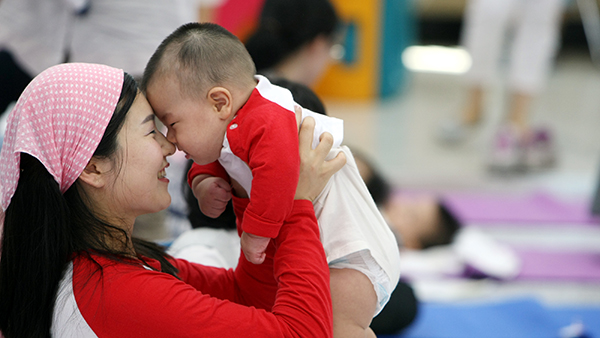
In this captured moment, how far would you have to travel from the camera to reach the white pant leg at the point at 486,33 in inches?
157

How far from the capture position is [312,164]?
104 cm

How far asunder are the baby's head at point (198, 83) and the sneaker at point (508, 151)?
3303mm

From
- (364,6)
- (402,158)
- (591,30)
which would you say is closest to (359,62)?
(364,6)

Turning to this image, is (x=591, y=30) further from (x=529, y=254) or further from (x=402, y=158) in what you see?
(x=529, y=254)

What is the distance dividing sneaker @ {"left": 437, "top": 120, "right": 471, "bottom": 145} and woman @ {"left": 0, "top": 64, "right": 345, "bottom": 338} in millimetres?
3994

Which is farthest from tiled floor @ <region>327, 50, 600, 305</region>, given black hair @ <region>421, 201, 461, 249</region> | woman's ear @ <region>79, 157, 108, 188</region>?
woman's ear @ <region>79, 157, 108, 188</region>

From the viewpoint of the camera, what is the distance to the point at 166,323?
2.93 feet

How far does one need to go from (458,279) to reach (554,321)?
23.9 inches

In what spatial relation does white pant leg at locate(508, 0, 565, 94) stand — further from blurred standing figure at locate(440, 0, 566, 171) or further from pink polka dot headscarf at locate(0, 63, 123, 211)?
pink polka dot headscarf at locate(0, 63, 123, 211)

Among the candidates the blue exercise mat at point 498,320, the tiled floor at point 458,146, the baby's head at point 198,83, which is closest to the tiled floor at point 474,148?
the tiled floor at point 458,146

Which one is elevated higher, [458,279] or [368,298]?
[368,298]

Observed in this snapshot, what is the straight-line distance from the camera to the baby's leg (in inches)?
41.4

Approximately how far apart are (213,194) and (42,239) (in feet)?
1.11

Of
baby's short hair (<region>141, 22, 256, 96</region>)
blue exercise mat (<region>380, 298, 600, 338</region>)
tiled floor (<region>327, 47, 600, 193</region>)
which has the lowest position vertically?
tiled floor (<region>327, 47, 600, 193</region>)
